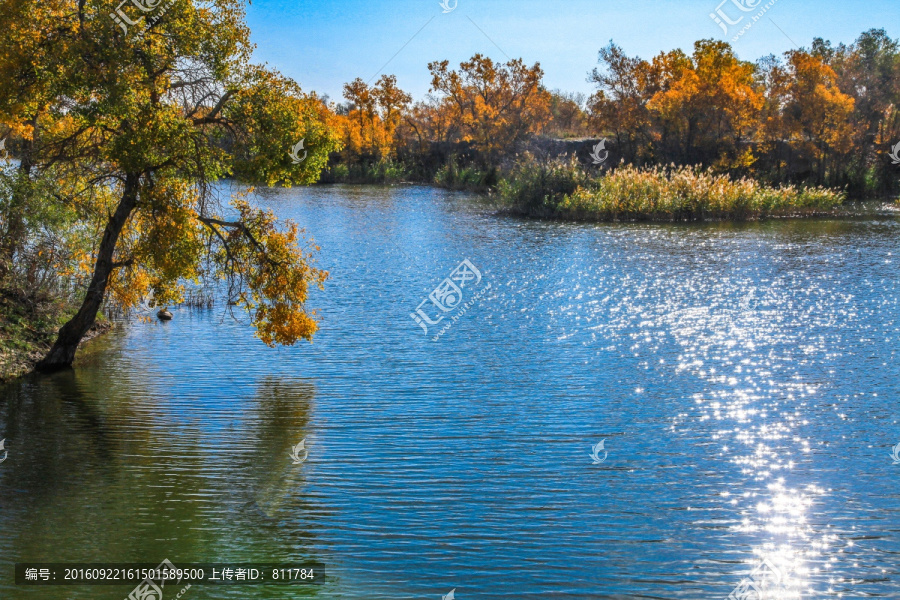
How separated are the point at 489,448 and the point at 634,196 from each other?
3102 centimetres

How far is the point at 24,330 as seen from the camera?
1473cm

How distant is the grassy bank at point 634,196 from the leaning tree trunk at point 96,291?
2885 cm

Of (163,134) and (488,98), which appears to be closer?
(163,134)

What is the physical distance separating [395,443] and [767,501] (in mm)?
4896

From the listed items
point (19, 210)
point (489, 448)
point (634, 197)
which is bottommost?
point (489, 448)

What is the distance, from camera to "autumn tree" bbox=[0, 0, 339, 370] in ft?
36.9

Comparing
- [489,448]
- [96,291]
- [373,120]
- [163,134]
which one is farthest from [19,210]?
[373,120]

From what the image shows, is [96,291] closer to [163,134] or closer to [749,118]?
[163,134]

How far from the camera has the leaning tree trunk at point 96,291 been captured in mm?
13152

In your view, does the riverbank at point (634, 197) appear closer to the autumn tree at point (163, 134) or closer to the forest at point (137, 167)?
the forest at point (137, 167)

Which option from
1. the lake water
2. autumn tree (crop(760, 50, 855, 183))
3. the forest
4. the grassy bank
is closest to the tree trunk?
the forest

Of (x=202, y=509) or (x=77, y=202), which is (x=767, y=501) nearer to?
(x=202, y=509)

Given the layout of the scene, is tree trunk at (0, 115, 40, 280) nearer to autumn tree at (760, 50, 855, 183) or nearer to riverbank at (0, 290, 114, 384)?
riverbank at (0, 290, 114, 384)

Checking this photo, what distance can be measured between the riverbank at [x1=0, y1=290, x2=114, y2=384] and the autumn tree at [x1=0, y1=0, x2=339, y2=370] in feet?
1.95
